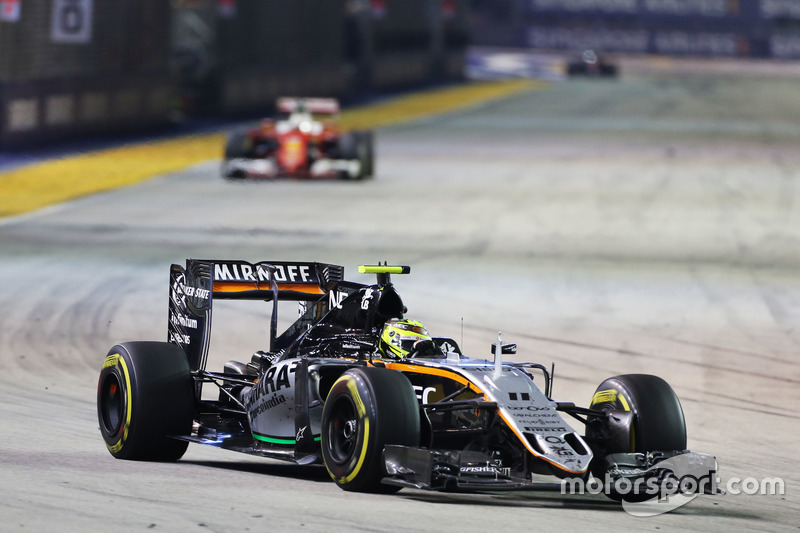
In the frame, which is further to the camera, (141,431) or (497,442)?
(141,431)

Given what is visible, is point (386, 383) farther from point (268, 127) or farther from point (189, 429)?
point (268, 127)

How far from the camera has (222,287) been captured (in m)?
10.9

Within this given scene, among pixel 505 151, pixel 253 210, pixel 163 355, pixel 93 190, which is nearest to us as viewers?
pixel 163 355

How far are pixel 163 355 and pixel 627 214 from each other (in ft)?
63.4

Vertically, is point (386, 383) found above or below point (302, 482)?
above

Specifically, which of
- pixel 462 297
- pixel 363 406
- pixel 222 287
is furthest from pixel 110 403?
pixel 462 297

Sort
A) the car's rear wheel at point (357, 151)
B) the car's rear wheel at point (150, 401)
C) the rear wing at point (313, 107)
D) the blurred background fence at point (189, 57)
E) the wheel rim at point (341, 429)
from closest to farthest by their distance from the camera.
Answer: the wheel rim at point (341, 429) < the car's rear wheel at point (150, 401) < the rear wing at point (313, 107) < the car's rear wheel at point (357, 151) < the blurred background fence at point (189, 57)

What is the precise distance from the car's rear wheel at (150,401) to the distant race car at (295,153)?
74.8 feet

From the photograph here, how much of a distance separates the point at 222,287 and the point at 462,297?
772cm

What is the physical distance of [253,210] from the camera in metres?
27.7

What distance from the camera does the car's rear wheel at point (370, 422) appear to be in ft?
27.9

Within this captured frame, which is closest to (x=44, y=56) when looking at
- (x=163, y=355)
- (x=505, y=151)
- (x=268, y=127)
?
(x=268, y=127)

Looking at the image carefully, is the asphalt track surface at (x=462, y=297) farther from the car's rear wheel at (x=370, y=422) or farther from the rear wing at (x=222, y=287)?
the rear wing at (x=222, y=287)

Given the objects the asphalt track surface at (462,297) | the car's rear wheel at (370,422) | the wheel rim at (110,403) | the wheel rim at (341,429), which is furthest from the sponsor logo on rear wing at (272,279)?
the car's rear wheel at (370,422)
